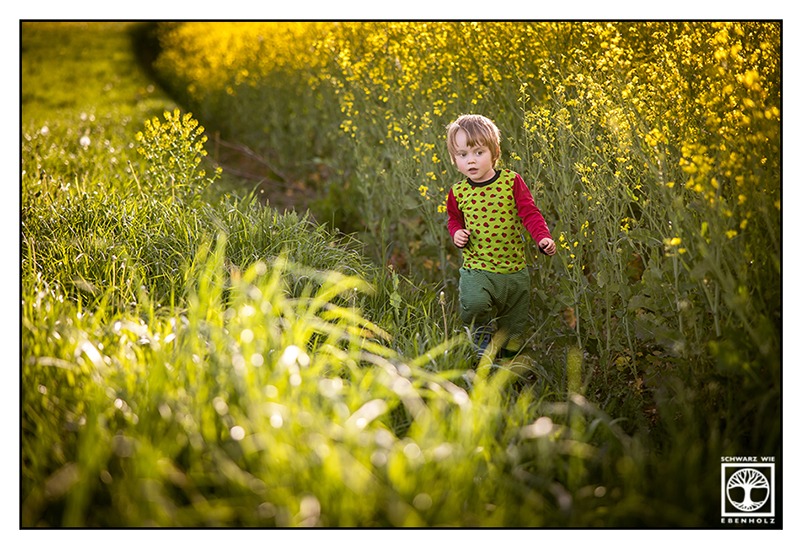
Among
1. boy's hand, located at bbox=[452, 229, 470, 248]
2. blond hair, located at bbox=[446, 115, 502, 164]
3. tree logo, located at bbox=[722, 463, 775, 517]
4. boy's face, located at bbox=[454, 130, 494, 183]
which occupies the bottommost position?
tree logo, located at bbox=[722, 463, 775, 517]

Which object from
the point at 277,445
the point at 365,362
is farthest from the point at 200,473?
the point at 365,362

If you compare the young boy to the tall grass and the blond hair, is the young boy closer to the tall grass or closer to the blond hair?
the blond hair

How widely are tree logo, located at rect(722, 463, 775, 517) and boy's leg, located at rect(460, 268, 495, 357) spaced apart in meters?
1.20

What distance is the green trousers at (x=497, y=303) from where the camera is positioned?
315cm

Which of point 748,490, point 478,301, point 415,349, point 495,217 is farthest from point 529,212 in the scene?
point 748,490

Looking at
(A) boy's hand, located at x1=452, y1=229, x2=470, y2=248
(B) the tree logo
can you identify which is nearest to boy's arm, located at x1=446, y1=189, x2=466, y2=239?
(A) boy's hand, located at x1=452, y1=229, x2=470, y2=248

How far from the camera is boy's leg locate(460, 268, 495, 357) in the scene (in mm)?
3146

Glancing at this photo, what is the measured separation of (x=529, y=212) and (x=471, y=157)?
1.06ft

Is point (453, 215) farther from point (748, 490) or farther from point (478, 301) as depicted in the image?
point (748, 490)

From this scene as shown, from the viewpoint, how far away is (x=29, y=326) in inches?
90.0

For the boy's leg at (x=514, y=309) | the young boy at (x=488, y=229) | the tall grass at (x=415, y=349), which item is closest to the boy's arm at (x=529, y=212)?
the young boy at (x=488, y=229)
